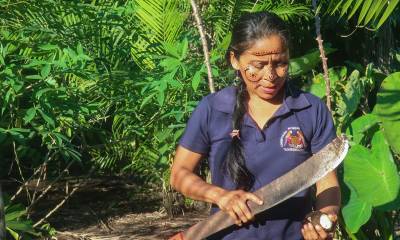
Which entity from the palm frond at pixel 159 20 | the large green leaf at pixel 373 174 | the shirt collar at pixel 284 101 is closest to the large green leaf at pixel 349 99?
the large green leaf at pixel 373 174

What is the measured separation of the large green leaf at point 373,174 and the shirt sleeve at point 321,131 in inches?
74.1

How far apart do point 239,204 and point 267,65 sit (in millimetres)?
437

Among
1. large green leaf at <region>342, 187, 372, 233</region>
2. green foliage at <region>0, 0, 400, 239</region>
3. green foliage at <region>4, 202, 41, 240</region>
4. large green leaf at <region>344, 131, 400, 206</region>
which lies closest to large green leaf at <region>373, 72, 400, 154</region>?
green foliage at <region>0, 0, 400, 239</region>

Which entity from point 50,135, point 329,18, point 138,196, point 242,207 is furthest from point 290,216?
point 329,18

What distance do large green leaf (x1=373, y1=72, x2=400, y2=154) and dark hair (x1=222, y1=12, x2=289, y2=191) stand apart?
7.04 ft

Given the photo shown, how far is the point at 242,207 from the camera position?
2.12 meters

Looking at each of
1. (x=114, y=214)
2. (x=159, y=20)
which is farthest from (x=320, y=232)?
(x=114, y=214)

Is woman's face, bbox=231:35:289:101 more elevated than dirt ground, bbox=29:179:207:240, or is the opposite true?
woman's face, bbox=231:35:289:101

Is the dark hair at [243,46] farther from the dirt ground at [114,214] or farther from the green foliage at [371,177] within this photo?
the dirt ground at [114,214]

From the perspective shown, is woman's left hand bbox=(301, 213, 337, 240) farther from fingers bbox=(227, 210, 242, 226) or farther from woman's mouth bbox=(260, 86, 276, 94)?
woman's mouth bbox=(260, 86, 276, 94)

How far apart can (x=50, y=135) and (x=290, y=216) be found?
8.25ft

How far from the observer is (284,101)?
2379mm

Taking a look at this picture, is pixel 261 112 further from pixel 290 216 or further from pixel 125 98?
pixel 125 98

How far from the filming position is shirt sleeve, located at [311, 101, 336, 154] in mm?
2334
